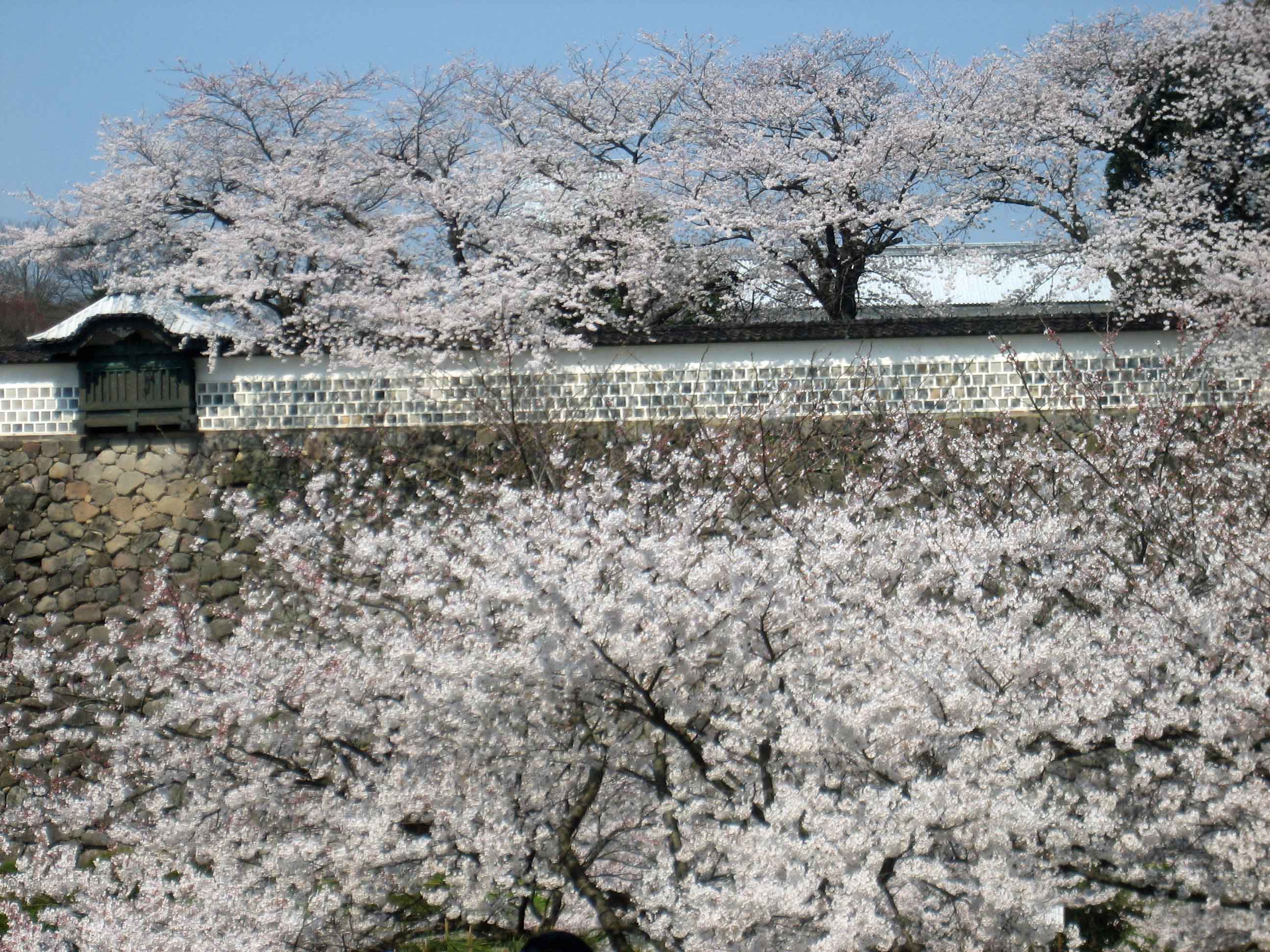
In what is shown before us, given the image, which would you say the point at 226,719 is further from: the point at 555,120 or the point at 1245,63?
the point at 1245,63

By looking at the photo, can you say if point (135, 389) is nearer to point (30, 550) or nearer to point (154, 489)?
point (154, 489)

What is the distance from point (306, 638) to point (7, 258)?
7579mm

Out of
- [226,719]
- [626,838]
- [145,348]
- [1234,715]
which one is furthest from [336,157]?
[1234,715]

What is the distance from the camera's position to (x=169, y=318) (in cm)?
941

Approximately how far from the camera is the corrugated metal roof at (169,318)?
9289 millimetres

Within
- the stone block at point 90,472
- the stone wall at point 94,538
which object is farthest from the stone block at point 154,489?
the stone block at point 90,472

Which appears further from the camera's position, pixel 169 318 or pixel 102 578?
pixel 169 318

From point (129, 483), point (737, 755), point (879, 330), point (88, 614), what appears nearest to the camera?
point (737, 755)

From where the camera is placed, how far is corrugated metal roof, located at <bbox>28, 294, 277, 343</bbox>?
366 inches

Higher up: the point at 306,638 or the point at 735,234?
the point at 735,234

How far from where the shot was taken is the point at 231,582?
9.06m

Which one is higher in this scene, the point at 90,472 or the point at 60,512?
the point at 90,472

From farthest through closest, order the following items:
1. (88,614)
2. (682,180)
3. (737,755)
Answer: (682,180) < (88,614) < (737,755)

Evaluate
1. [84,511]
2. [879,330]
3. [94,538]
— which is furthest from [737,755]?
[84,511]
